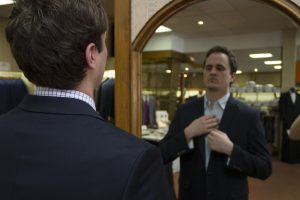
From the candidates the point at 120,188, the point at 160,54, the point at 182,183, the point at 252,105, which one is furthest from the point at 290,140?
the point at 120,188

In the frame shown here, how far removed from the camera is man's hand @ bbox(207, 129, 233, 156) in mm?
973

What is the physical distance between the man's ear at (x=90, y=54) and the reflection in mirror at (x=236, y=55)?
2.17 feet

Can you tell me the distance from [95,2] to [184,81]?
0.71m

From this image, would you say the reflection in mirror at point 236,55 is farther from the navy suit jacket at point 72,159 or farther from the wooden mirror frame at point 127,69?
the navy suit jacket at point 72,159

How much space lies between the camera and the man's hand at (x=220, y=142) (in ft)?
3.19

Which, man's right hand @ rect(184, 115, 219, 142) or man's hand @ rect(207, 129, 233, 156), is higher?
man's right hand @ rect(184, 115, 219, 142)

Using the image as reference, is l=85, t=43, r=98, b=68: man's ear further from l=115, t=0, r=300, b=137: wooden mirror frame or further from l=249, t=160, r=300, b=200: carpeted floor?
l=249, t=160, r=300, b=200: carpeted floor

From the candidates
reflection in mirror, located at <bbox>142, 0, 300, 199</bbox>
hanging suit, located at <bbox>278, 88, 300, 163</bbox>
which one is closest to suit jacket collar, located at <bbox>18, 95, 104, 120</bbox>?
reflection in mirror, located at <bbox>142, 0, 300, 199</bbox>

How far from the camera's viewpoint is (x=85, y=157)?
43 cm

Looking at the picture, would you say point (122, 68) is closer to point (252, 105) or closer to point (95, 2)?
point (252, 105)

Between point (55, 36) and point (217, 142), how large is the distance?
70 centimetres

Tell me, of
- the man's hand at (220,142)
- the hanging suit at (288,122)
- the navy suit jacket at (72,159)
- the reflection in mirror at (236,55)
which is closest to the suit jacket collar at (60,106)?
the navy suit jacket at (72,159)

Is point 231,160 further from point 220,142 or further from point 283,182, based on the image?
point 283,182

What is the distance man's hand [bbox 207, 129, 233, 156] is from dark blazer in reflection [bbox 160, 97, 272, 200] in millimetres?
21
